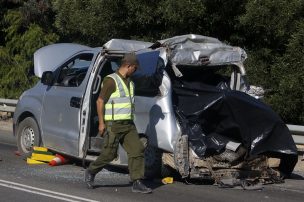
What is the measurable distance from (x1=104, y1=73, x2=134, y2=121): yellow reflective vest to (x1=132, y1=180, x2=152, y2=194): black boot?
83cm

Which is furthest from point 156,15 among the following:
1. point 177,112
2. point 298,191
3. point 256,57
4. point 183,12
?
point 298,191

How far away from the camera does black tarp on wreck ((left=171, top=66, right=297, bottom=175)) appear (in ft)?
29.8

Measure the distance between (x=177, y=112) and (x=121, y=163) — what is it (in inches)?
41.7

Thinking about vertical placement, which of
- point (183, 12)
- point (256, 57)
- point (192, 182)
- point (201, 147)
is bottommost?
point (192, 182)

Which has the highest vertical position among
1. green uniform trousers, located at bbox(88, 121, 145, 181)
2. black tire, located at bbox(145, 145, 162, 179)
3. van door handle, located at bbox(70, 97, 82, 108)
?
van door handle, located at bbox(70, 97, 82, 108)

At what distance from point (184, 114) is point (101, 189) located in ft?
5.27

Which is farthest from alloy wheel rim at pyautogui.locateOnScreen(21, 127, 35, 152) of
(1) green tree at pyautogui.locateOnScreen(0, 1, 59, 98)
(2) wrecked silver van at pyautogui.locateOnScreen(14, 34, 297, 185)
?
(1) green tree at pyautogui.locateOnScreen(0, 1, 59, 98)

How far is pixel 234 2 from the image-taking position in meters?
13.8

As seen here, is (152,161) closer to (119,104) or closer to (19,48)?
(119,104)

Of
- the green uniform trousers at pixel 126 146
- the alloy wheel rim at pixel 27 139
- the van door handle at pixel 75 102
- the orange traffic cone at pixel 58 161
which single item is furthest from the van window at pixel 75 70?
the green uniform trousers at pixel 126 146

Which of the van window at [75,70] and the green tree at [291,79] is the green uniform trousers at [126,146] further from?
the green tree at [291,79]

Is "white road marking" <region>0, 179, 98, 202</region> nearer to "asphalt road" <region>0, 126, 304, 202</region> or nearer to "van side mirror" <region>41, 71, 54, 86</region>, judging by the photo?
"asphalt road" <region>0, 126, 304, 202</region>

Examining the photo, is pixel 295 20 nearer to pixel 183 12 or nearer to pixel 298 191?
pixel 183 12

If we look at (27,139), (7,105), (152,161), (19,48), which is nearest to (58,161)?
(27,139)
